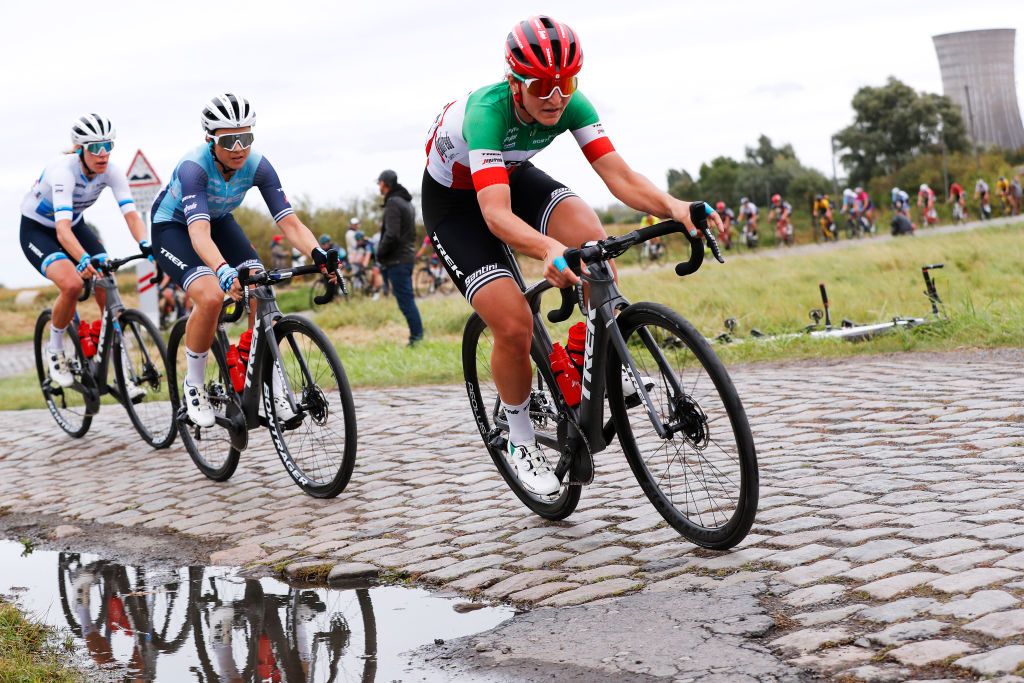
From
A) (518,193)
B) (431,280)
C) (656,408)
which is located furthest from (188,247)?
(431,280)

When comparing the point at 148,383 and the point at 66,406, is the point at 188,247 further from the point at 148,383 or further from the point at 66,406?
the point at 66,406

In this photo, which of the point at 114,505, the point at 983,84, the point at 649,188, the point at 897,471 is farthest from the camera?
the point at 983,84

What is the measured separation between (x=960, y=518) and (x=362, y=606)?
251 cm

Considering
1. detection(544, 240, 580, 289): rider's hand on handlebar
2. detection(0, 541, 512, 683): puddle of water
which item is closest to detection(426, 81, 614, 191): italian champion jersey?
detection(544, 240, 580, 289): rider's hand on handlebar

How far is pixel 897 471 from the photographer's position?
236 inches

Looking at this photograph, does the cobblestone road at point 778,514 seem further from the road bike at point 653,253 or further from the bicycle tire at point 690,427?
the road bike at point 653,253

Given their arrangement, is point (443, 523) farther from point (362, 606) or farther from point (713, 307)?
point (713, 307)

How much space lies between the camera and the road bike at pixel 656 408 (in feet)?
15.2

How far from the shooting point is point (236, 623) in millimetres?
4840

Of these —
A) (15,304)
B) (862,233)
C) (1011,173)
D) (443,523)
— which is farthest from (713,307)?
(1011,173)

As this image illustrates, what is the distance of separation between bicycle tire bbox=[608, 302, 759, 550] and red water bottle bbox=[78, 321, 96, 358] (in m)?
6.14

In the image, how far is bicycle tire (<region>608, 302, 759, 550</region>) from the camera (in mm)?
4555

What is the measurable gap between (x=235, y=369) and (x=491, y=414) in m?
2.11

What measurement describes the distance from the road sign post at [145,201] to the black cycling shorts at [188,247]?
6.71m
